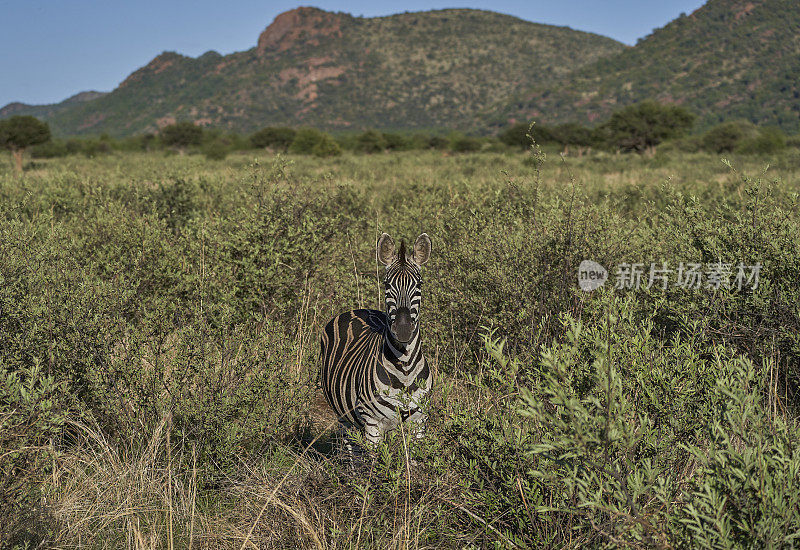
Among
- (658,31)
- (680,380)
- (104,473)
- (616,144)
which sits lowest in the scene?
(104,473)

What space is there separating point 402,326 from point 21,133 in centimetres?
5388

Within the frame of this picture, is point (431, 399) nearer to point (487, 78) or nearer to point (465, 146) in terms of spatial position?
point (465, 146)

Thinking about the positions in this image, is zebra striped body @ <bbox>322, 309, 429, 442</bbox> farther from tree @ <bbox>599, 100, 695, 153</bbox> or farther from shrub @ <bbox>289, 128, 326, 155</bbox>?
shrub @ <bbox>289, 128, 326, 155</bbox>

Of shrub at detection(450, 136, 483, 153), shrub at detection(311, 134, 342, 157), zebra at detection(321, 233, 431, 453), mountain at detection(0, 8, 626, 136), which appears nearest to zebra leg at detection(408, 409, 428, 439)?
zebra at detection(321, 233, 431, 453)

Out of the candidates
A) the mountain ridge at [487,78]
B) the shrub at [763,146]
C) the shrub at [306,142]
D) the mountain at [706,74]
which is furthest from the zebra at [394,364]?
the mountain ridge at [487,78]

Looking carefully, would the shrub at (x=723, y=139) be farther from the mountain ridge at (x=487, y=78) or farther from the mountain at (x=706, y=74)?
the mountain ridge at (x=487, y=78)

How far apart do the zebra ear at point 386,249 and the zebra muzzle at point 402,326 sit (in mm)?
432

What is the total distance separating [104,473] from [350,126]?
151 metres

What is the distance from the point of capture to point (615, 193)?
12.4 m

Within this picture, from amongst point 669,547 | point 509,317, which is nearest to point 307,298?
point 509,317

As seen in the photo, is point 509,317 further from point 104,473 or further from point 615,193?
point 615,193

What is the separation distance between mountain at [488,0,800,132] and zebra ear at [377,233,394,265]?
88167 millimetres

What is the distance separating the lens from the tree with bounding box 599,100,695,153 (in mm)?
47594

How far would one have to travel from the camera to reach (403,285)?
10.6 ft
